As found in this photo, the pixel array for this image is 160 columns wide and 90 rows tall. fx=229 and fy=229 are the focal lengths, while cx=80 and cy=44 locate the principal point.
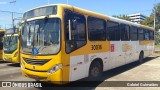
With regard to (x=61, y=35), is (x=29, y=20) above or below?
above

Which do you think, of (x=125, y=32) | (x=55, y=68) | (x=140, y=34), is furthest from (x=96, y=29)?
(x=140, y=34)

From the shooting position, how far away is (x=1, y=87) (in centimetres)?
932

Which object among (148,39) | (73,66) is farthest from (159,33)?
A: (73,66)

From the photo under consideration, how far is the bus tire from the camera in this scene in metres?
9.94

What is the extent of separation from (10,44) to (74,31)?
9.27m

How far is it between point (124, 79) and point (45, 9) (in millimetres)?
5055

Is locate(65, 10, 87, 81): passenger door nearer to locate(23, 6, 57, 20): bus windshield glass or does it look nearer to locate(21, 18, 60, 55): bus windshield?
locate(21, 18, 60, 55): bus windshield

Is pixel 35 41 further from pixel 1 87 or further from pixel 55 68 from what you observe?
pixel 1 87

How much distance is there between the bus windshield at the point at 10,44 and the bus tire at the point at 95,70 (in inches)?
300

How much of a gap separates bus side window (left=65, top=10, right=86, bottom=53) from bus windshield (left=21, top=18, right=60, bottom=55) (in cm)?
38

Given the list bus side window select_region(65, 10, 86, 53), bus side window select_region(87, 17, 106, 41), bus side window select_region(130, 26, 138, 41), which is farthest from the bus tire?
bus side window select_region(130, 26, 138, 41)

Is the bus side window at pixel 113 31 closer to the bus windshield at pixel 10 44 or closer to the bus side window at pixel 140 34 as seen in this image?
the bus side window at pixel 140 34

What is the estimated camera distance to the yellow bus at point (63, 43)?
7.89 meters

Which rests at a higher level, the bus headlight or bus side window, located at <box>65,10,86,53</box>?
bus side window, located at <box>65,10,86,53</box>
